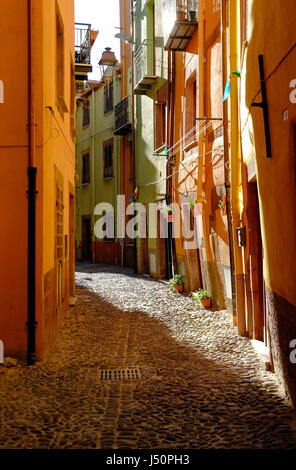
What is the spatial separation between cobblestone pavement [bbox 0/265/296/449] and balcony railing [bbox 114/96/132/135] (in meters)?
13.7

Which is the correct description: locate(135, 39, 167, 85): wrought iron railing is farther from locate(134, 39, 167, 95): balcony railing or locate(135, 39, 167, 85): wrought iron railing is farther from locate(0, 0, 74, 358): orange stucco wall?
locate(0, 0, 74, 358): orange stucco wall

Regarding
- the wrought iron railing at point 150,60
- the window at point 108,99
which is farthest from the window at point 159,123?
the window at point 108,99

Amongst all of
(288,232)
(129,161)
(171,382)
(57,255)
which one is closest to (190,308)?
(57,255)

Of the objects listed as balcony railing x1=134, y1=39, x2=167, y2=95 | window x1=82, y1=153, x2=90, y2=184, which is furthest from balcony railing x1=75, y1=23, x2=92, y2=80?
window x1=82, y1=153, x2=90, y2=184


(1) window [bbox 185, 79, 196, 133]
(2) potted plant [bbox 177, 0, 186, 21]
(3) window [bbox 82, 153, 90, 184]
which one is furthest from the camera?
(3) window [bbox 82, 153, 90, 184]

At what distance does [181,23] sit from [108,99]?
13988 mm

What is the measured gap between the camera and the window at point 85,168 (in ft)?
89.6

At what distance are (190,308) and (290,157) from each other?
6.64m

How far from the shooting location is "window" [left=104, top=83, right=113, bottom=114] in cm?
2479

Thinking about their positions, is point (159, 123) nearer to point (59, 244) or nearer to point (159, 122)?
point (159, 122)

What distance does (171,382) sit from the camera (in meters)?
5.75

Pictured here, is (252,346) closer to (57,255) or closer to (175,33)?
(57,255)

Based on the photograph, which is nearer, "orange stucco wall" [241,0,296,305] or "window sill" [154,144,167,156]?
"orange stucco wall" [241,0,296,305]

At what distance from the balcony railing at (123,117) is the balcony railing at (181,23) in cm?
874
